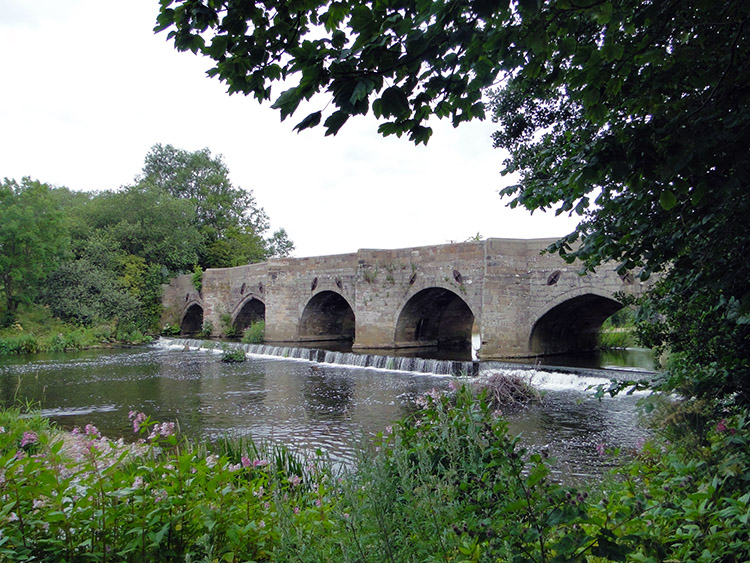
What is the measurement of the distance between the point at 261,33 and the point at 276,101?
754mm

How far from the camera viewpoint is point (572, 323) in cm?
1605

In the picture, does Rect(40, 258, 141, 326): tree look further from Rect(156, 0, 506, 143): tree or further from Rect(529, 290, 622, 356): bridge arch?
Rect(156, 0, 506, 143): tree

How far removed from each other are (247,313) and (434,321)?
35.3ft

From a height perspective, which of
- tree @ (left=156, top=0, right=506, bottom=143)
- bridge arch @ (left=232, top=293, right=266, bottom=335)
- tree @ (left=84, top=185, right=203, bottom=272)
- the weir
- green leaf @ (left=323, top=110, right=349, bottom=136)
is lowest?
the weir

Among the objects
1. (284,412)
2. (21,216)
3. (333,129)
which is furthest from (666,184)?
(21,216)

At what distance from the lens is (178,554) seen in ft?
7.27

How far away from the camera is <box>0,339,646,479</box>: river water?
7.18 metres

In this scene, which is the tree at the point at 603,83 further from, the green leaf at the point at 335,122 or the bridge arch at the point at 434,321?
the bridge arch at the point at 434,321

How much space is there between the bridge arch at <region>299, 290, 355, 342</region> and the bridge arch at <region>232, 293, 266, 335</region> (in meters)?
3.43

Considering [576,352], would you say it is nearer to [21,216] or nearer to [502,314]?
[502,314]

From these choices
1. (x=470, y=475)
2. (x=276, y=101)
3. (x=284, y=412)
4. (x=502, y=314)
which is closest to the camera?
(x=276, y=101)

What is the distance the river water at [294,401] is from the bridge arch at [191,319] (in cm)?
1254

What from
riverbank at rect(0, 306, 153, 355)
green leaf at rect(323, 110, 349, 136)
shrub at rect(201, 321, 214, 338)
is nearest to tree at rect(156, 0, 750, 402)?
green leaf at rect(323, 110, 349, 136)

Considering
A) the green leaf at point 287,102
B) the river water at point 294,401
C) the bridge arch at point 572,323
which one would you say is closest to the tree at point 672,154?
the green leaf at point 287,102
